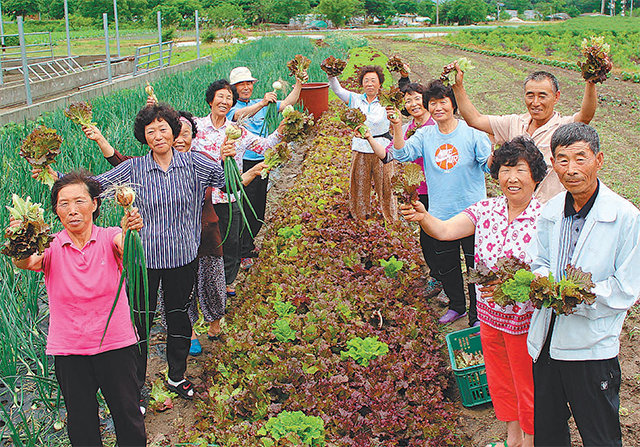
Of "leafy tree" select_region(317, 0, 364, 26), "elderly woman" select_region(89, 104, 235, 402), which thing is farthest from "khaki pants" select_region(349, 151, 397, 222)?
"leafy tree" select_region(317, 0, 364, 26)

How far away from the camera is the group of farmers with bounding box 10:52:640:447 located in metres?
2.15

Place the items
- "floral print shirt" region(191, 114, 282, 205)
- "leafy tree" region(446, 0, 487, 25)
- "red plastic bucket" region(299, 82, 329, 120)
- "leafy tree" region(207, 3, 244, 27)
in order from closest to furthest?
"floral print shirt" region(191, 114, 282, 205)
"red plastic bucket" region(299, 82, 329, 120)
"leafy tree" region(207, 3, 244, 27)
"leafy tree" region(446, 0, 487, 25)

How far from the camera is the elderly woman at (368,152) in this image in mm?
5391

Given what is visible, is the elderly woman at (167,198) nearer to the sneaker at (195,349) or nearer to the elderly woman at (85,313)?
the elderly woman at (85,313)

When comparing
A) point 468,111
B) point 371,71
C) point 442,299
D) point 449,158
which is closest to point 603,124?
point 371,71

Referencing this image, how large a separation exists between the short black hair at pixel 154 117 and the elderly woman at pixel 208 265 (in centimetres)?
41

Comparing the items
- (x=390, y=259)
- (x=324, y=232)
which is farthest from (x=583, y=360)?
(x=324, y=232)

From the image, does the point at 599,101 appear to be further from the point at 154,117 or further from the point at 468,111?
the point at 154,117

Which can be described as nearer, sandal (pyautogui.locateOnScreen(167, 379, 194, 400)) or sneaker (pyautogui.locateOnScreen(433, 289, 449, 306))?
sandal (pyautogui.locateOnScreen(167, 379, 194, 400))

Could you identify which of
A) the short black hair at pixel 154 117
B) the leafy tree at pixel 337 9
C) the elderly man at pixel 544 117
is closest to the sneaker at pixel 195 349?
the short black hair at pixel 154 117

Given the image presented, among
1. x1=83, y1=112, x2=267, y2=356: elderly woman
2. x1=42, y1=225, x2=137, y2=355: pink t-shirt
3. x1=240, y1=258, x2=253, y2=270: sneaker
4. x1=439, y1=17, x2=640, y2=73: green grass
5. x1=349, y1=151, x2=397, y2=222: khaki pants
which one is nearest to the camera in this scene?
x1=42, y1=225, x2=137, y2=355: pink t-shirt

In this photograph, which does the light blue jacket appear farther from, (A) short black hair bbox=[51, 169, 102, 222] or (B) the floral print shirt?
(B) the floral print shirt

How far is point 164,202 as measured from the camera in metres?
3.10

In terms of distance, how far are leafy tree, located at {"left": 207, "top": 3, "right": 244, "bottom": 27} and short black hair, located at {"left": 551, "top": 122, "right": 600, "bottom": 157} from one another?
43.4m
